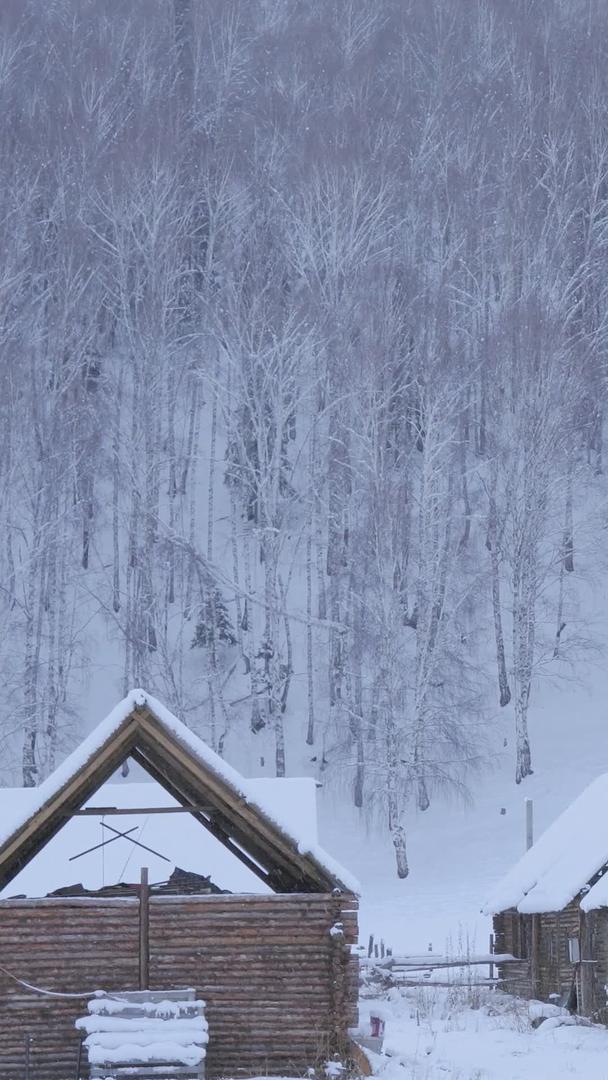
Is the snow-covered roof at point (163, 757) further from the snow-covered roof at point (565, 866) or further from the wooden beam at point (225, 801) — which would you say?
the snow-covered roof at point (565, 866)

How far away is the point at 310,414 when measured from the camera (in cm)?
4525

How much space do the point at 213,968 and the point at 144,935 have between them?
0.79 m

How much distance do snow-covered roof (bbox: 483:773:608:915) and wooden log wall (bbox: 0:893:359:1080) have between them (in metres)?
7.34

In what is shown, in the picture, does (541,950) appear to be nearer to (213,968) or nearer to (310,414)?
(213,968)

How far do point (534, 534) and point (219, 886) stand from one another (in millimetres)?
21055

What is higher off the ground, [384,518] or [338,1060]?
[384,518]

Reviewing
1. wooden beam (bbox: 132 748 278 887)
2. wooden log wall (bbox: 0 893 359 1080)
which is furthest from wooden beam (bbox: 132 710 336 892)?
wooden beam (bbox: 132 748 278 887)

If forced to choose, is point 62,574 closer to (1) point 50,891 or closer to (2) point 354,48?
(1) point 50,891

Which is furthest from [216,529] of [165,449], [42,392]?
[42,392]

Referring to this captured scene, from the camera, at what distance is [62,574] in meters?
39.5

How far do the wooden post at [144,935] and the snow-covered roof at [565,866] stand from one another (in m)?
8.61

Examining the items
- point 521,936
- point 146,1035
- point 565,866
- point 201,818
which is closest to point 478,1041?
point 565,866

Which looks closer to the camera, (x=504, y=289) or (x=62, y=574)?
(x=62, y=574)

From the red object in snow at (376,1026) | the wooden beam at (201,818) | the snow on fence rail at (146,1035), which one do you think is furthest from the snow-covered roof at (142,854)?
the snow on fence rail at (146,1035)
